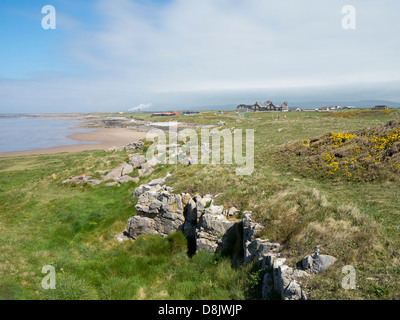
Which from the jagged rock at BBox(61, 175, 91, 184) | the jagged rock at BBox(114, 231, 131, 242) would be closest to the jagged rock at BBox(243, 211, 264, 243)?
the jagged rock at BBox(114, 231, 131, 242)

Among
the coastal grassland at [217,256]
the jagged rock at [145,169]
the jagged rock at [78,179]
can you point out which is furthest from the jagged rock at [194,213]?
the jagged rock at [78,179]

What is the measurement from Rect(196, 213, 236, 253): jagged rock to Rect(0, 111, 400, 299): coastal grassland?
0.53m

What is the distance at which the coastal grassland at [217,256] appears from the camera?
271 inches

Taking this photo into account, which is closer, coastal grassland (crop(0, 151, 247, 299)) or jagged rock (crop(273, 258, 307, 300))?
jagged rock (crop(273, 258, 307, 300))

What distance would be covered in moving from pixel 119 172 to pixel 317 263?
83.1 ft

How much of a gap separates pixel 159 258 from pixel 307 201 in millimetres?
8617

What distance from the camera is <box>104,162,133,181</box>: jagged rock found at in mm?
26875

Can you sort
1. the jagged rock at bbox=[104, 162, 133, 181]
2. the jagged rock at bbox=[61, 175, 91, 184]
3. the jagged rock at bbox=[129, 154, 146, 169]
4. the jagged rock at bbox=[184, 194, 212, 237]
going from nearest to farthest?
the jagged rock at bbox=[184, 194, 212, 237] → the jagged rock at bbox=[61, 175, 91, 184] → the jagged rock at bbox=[104, 162, 133, 181] → the jagged rock at bbox=[129, 154, 146, 169]

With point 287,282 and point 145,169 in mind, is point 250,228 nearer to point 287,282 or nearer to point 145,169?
point 287,282

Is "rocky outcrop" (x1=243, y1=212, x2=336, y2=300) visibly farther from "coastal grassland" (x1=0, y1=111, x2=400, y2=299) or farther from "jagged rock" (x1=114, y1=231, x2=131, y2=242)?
"jagged rock" (x1=114, y1=231, x2=131, y2=242)

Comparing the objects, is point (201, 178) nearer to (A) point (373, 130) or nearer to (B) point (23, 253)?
(B) point (23, 253)

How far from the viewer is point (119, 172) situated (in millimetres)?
27641
